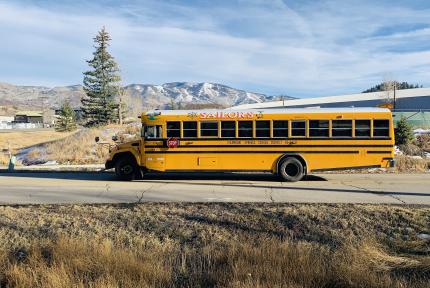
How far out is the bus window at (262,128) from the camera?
14.9 meters

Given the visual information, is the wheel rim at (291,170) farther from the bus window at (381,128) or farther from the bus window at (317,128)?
the bus window at (381,128)

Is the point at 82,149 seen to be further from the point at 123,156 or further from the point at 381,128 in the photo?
the point at 381,128

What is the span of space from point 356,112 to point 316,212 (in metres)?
6.27

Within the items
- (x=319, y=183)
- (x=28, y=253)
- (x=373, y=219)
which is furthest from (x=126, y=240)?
(x=319, y=183)

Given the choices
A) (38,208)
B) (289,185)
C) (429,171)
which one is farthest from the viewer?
(429,171)

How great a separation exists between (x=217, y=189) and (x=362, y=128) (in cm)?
535

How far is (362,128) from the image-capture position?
48.1 ft

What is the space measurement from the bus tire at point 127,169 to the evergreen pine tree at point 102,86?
39.0m

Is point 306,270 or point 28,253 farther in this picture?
point 28,253

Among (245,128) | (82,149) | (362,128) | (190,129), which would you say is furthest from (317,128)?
(82,149)

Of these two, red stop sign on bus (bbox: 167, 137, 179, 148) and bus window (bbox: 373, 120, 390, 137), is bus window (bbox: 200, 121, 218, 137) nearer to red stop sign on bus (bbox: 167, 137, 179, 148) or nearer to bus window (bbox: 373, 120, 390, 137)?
red stop sign on bus (bbox: 167, 137, 179, 148)

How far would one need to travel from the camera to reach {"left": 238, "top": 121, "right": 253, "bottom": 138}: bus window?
15.0 metres

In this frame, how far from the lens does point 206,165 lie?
15.1m

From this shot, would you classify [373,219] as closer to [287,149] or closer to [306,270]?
[306,270]
